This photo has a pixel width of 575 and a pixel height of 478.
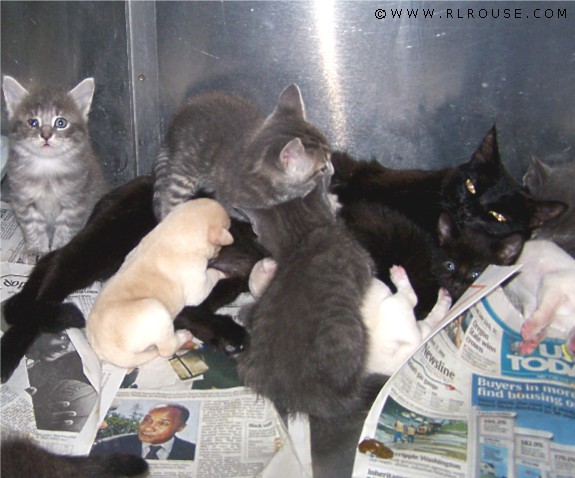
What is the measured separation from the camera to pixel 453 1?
2209 mm

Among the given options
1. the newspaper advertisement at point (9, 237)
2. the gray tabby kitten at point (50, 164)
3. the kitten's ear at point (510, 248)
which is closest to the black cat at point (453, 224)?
the kitten's ear at point (510, 248)

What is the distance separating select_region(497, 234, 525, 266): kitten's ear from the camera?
1.91 meters

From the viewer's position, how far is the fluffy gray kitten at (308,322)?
165 cm

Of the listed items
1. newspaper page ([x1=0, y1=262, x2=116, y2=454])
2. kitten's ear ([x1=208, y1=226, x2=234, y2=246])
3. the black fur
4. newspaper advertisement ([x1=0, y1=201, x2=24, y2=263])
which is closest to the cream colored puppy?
kitten's ear ([x1=208, y1=226, x2=234, y2=246])

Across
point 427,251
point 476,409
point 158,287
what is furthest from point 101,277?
point 476,409

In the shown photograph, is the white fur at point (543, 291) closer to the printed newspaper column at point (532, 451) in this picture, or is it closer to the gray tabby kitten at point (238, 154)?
the printed newspaper column at point (532, 451)

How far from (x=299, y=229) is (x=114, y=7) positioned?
3.31 ft

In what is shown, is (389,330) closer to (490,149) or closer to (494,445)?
(494,445)

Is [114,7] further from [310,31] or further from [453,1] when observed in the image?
[453,1]

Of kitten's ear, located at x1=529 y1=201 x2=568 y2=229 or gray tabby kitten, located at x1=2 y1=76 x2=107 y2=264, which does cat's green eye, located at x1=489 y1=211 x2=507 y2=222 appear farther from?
gray tabby kitten, located at x1=2 y1=76 x2=107 y2=264

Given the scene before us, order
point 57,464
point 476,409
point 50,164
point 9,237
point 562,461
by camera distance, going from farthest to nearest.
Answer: point 9,237
point 50,164
point 476,409
point 562,461
point 57,464

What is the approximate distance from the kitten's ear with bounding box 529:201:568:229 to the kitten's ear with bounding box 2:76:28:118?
4.79 ft

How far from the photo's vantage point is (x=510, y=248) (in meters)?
1.92

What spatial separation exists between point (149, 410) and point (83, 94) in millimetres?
953
